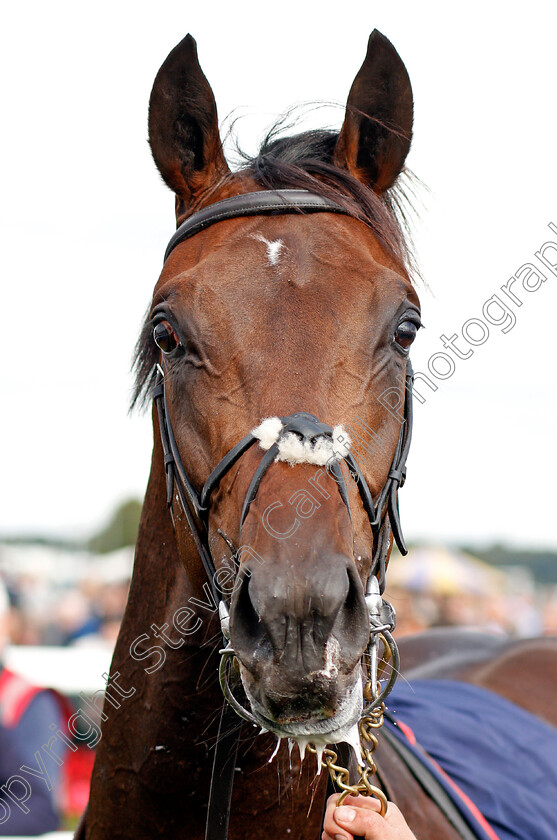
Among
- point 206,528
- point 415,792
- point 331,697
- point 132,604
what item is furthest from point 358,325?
point 415,792

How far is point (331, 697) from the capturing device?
1.72 metres

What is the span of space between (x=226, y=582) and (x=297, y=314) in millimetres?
768

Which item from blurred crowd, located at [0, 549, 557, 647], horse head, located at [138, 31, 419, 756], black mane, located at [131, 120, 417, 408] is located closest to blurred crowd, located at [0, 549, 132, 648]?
blurred crowd, located at [0, 549, 557, 647]

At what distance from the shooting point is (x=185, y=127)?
2.83 m

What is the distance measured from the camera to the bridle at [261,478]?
1.96m

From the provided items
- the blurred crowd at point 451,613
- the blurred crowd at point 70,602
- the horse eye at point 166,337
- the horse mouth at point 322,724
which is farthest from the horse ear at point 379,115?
the blurred crowd at point 451,613

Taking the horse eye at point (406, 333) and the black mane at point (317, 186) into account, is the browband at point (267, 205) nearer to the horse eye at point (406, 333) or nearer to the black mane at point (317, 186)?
the black mane at point (317, 186)

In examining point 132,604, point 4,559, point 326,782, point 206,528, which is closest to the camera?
point 206,528

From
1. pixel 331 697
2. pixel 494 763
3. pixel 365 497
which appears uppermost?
pixel 365 497

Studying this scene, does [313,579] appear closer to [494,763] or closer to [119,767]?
[119,767]

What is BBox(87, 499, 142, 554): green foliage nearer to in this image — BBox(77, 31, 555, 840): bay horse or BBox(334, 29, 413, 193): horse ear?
BBox(77, 31, 555, 840): bay horse

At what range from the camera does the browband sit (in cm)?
251

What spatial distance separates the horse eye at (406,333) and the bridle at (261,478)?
0.12m

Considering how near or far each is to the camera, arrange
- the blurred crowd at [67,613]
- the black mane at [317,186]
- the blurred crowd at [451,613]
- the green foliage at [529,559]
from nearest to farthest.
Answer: the black mane at [317,186]
the blurred crowd at [451,613]
the blurred crowd at [67,613]
the green foliage at [529,559]
